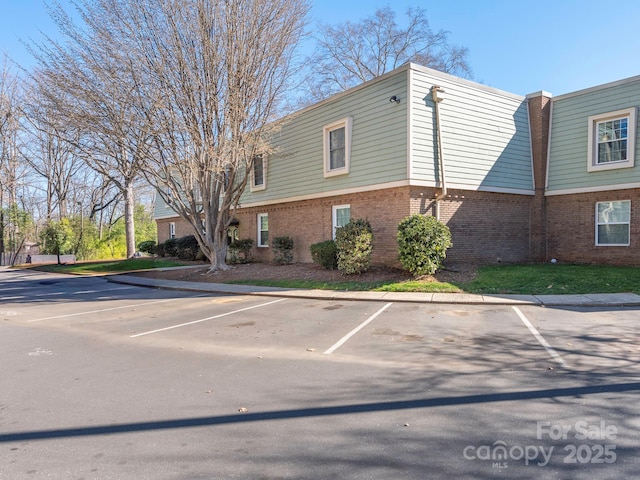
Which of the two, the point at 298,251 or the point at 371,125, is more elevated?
the point at 371,125

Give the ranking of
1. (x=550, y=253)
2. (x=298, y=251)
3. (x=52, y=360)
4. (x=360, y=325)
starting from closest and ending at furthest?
(x=52, y=360)
(x=360, y=325)
(x=550, y=253)
(x=298, y=251)

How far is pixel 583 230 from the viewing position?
15367 mm

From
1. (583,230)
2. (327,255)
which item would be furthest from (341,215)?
(583,230)

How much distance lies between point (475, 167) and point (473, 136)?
3.75ft

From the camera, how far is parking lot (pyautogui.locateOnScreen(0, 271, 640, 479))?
310 cm

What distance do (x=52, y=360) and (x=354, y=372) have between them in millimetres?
4566

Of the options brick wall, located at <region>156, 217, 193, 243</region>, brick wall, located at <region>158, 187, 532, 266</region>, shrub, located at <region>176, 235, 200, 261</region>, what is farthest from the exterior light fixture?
brick wall, located at <region>156, 217, 193, 243</region>

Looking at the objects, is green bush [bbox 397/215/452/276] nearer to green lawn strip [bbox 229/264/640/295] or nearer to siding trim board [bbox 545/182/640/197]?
green lawn strip [bbox 229/264/640/295]

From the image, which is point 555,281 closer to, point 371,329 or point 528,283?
point 528,283

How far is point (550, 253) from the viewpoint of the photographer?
16.3 meters

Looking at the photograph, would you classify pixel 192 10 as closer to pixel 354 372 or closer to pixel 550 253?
pixel 354 372

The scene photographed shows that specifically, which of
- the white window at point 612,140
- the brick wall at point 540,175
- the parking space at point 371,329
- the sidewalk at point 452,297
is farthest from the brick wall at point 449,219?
the parking space at point 371,329

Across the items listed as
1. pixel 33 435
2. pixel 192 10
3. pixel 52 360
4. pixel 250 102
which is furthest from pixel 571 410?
pixel 192 10

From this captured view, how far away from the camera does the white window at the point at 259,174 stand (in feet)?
65.6
